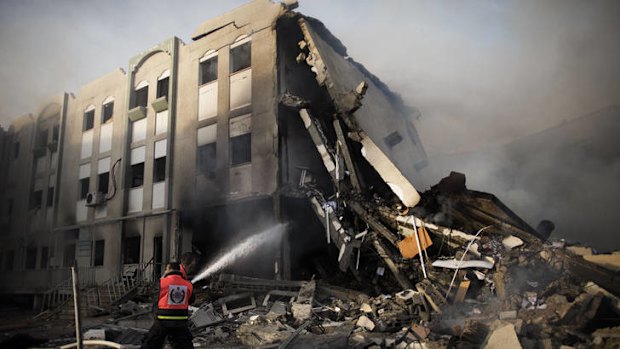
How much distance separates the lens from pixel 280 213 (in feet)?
38.3

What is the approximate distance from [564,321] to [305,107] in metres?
8.82

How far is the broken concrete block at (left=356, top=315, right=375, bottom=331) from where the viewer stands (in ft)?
23.5

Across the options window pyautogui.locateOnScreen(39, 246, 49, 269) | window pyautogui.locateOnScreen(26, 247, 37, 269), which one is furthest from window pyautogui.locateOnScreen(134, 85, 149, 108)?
window pyautogui.locateOnScreen(26, 247, 37, 269)

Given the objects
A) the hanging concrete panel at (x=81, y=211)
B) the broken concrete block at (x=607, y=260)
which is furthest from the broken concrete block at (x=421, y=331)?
the hanging concrete panel at (x=81, y=211)

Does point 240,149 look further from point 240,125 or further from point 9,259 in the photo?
point 9,259

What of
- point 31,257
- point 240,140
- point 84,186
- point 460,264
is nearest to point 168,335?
point 460,264

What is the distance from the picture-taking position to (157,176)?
1579 centimetres

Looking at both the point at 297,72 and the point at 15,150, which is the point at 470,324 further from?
the point at 15,150

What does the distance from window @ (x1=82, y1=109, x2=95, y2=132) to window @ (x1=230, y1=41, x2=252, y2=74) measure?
32.4ft

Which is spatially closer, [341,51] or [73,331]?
[73,331]

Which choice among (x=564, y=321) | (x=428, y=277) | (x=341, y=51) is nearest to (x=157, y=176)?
(x=341, y=51)

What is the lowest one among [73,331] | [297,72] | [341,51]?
[73,331]

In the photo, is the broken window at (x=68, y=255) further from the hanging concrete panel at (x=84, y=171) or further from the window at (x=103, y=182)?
the hanging concrete panel at (x=84, y=171)

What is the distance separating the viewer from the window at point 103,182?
1786cm
